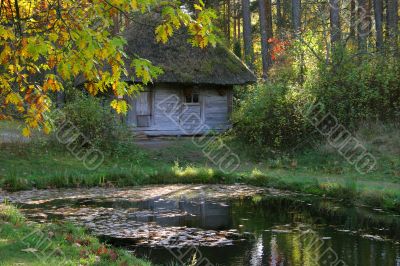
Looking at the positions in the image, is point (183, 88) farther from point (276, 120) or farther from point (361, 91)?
point (361, 91)

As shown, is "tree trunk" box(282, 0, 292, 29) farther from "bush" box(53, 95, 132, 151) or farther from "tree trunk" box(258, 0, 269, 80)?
"bush" box(53, 95, 132, 151)

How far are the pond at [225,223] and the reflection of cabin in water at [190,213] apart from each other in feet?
0.07

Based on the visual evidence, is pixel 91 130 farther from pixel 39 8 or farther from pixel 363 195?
pixel 39 8

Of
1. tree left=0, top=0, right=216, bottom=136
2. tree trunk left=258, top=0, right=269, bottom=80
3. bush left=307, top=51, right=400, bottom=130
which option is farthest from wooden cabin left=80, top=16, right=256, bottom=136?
tree left=0, top=0, right=216, bottom=136

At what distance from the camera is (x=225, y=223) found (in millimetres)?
10891

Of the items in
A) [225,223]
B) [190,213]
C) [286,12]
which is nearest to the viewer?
[225,223]

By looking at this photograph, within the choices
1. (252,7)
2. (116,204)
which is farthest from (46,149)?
(252,7)

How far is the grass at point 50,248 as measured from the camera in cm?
645

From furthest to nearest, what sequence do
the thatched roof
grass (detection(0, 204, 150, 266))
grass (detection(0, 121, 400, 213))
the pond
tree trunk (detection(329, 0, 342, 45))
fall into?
the thatched roof, tree trunk (detection(329, 0, 342, 45)), grass (detection(0, 121, 400, 213)), the pond, grass (detection(0, 204, 150, 266))

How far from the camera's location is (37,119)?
5.16 m

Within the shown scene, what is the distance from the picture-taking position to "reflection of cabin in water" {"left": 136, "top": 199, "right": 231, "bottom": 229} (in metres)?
10.9

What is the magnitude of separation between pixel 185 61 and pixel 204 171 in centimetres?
902

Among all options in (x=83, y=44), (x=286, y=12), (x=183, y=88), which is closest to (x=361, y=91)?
(x=183, y=88)

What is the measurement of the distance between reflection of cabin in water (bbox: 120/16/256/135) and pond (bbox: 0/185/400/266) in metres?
8.99
